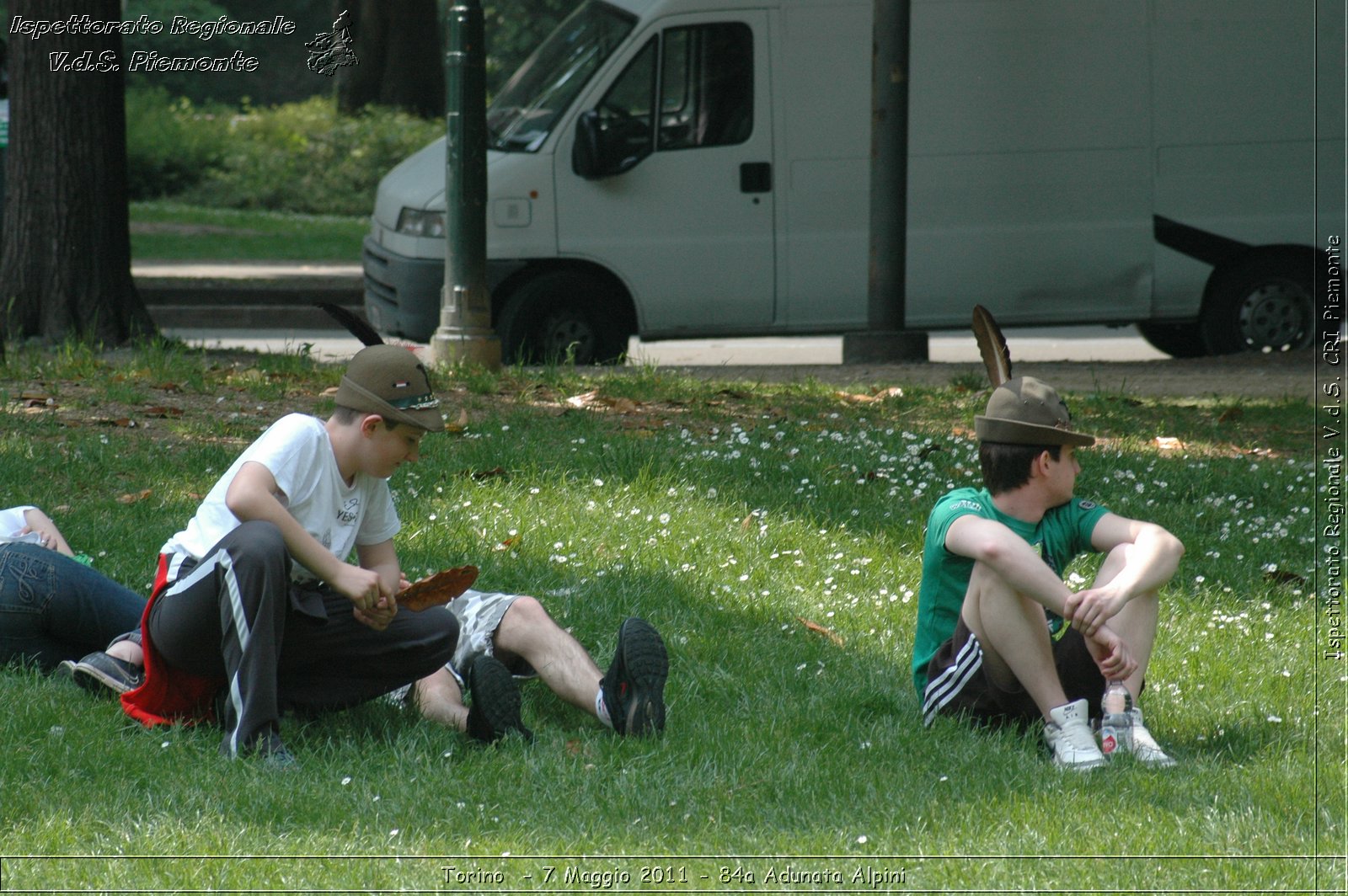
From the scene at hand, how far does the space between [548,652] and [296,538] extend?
841 millimetres

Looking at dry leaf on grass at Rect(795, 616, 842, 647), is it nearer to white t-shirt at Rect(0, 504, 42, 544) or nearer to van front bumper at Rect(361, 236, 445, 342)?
white t-shirt at Rect(0, 504, 42, 544)

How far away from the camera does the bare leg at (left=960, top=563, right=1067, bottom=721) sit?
13.0 ft

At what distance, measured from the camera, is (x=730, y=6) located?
1065 cm

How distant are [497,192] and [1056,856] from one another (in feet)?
26.6

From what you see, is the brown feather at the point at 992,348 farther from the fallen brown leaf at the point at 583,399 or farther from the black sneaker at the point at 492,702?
the fallen brown leaf at the point at 583,399

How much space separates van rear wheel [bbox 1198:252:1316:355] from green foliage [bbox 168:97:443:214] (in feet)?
53.6

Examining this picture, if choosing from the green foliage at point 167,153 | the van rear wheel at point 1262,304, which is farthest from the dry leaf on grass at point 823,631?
the green foliage at point 167,153

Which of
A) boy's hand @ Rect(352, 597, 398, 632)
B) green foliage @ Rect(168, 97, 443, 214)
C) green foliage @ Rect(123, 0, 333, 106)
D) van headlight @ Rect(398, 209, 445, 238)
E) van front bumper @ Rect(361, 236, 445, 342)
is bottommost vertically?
boy's hand @ Rect(352, 597, 398, 632)

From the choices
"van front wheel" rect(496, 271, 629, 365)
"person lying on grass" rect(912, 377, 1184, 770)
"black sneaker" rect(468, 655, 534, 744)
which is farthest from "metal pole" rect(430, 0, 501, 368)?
"person lying on grass" rect(912, 377, 1184, 770)

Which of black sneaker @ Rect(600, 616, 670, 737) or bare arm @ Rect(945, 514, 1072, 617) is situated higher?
bare arm @ Rect(945, 514, 1072, 617)

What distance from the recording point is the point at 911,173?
10961 millimetres

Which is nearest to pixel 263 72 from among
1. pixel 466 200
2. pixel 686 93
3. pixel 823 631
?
pixel 686 93

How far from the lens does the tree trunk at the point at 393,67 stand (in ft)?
87.4

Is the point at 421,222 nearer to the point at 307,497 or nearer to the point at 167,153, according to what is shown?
the point at 307,497
